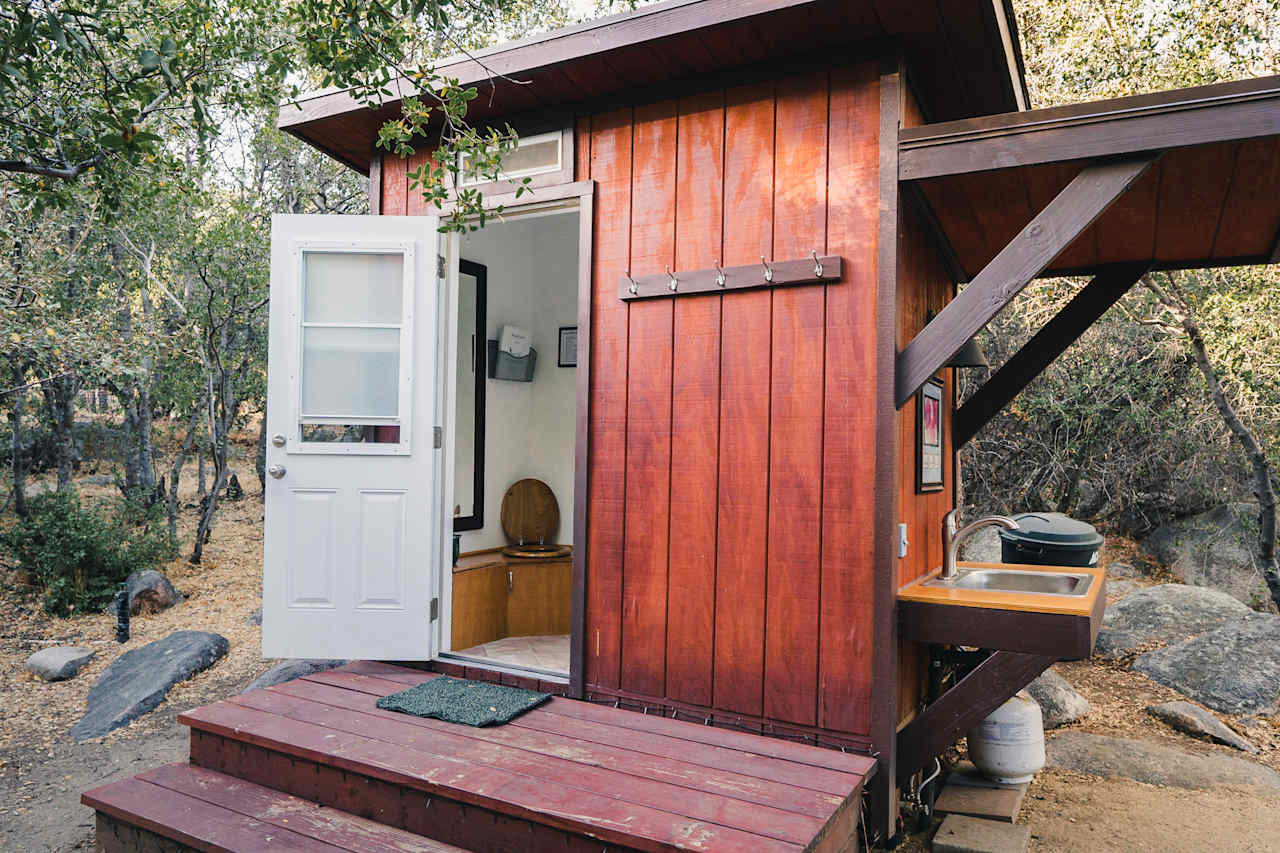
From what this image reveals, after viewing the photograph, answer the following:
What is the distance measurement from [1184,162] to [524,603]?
12.1ft

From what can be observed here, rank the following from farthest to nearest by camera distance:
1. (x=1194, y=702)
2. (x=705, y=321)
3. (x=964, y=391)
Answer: (x=964, y=391), (x=1194, y=702), (x=705, y=321)

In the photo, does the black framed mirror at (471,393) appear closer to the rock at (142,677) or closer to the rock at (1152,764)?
the rock at (142,677)

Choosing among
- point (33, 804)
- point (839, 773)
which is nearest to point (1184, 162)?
point (839, 773)

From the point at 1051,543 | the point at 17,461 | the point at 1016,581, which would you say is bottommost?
the point at 1016,581

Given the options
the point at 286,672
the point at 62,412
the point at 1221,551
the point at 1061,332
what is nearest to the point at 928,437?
the point at 1061,332

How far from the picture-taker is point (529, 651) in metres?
4.47

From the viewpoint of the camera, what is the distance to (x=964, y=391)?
8.01 metres

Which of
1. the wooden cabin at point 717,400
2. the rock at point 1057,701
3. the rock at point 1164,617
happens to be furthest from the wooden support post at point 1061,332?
the rock at point 1164,617

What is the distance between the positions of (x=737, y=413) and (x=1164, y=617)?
4.20m

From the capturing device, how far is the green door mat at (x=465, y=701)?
3.15 m

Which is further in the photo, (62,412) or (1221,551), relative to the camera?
(1221,551)

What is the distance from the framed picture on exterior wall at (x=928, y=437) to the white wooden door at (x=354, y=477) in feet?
6.69

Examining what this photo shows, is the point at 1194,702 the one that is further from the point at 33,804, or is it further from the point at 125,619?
the point at 125,619

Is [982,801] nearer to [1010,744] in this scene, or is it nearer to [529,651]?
[1010,744]
